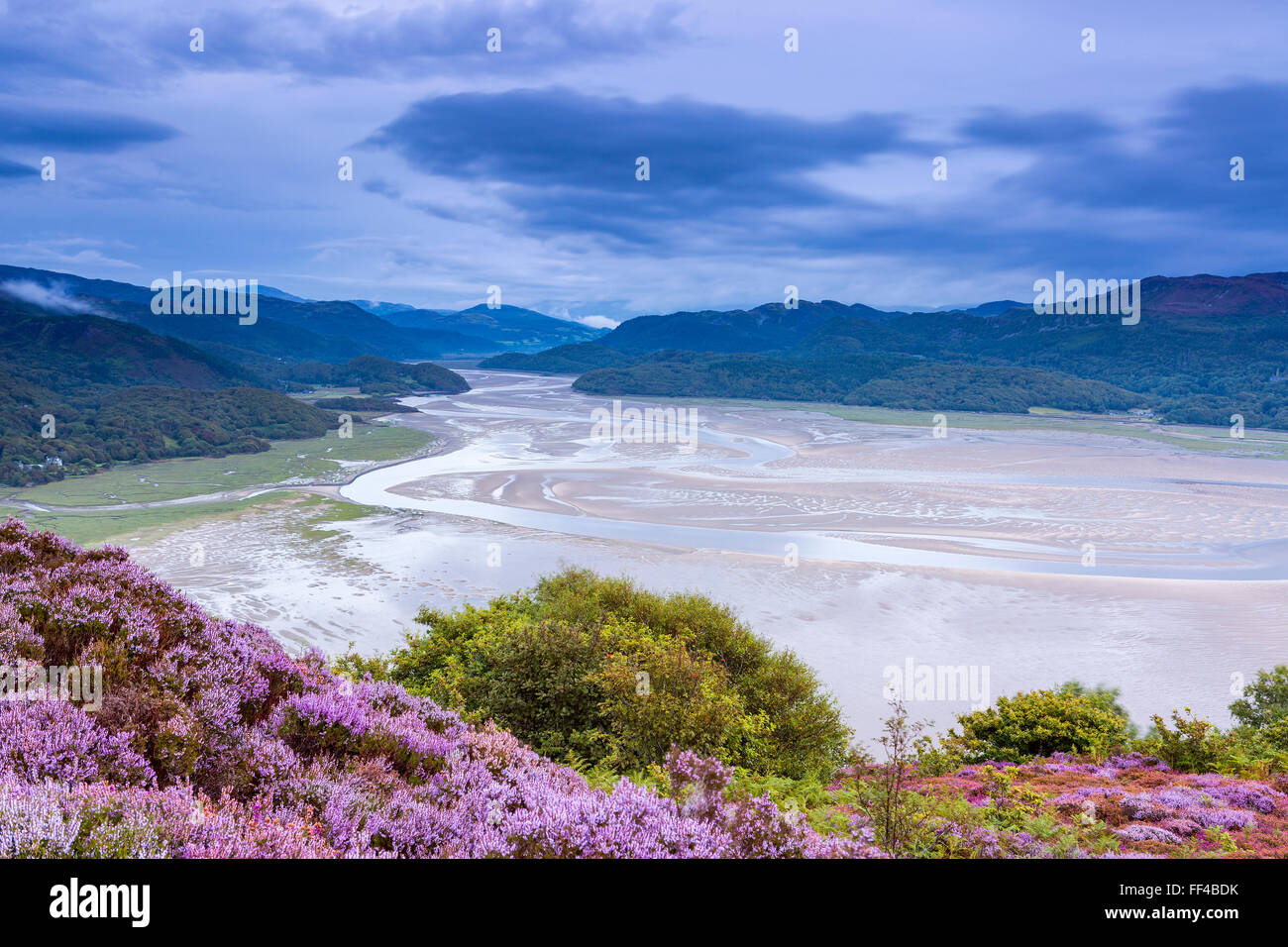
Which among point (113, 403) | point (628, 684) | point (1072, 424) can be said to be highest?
point (113, 403)

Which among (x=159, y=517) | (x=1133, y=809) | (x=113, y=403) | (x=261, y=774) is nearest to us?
(x=261, y=774)

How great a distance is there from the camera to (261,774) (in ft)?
14.1

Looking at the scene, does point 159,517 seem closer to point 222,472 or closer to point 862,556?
point 222,472

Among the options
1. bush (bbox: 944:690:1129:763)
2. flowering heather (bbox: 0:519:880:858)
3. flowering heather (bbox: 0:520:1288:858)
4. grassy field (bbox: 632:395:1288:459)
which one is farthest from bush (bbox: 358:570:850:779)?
grassy field (bbox: 632:395:1288:459)

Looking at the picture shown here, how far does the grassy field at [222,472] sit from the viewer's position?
188 feet

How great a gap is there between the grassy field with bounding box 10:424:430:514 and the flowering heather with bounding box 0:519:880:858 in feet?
172

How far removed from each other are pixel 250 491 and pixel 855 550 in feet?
149

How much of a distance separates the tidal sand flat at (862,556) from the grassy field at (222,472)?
8761 millimetres

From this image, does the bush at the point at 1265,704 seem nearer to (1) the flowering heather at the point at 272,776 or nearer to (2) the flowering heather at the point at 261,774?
(1) the flowering heather at the point at 272,776

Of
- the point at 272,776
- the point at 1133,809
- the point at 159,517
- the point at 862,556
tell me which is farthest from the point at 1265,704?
the point at 159,517

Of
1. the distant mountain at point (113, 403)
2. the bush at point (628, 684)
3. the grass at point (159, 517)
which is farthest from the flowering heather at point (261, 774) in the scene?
the distant mountain at point (113, 403)

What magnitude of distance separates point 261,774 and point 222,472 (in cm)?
7565
